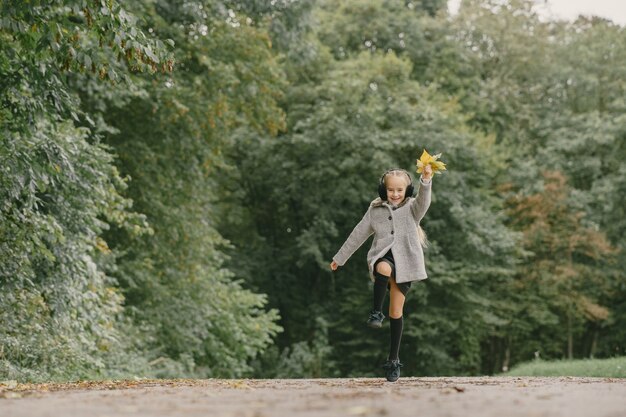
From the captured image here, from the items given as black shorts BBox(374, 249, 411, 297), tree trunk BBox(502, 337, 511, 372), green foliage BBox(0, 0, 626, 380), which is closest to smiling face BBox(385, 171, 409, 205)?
black shorts BBox(374, 249, 411, 297)

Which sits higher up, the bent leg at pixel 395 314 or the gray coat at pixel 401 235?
the gray coat at pixel 401 235

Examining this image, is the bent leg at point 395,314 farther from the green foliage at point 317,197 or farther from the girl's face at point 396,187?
the green foliage at point 317,197

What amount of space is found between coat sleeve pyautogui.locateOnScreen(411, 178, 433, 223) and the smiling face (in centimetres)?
16

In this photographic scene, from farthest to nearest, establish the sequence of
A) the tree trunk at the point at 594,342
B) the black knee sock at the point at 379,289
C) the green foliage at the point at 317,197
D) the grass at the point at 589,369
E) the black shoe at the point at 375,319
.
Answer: the tree trunk at the point at 594,342
the grass at the point at 589,369
the green foliage at the point at 317,197
the black knee sock at the point at 379,289
the black shoe at the point at 375,319

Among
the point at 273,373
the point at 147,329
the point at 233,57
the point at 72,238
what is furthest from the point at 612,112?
the point at 72,238

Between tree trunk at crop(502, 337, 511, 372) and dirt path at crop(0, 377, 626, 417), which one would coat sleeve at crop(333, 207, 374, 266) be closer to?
dirt path at crop(0, 377, 626, 417)

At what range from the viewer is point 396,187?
8828mm

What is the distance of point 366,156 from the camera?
28.8 m

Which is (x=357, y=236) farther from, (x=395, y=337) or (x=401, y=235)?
(x=395, y=337)

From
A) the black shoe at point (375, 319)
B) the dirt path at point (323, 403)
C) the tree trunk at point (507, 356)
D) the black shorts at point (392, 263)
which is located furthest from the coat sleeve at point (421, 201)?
the tree trunk at point (507, 356)

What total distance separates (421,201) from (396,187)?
35cm

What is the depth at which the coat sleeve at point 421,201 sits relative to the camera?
8.36 m

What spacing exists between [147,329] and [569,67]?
19512mm

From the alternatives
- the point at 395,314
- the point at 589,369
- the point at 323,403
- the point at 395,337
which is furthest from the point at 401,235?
the point at 589,369
